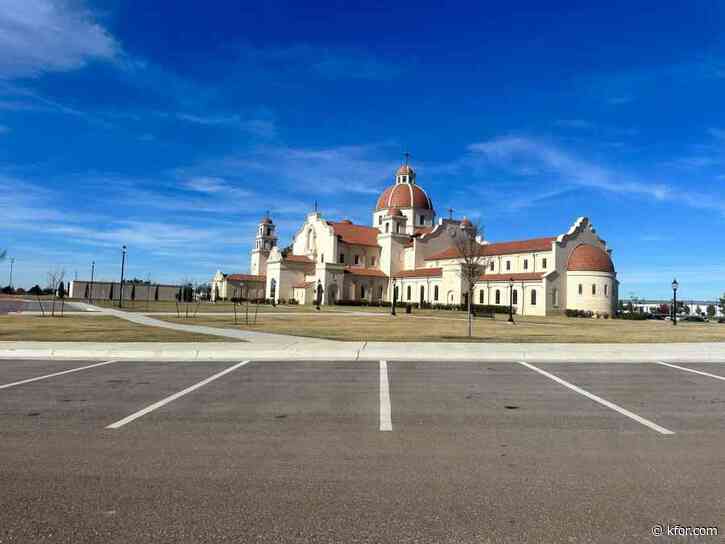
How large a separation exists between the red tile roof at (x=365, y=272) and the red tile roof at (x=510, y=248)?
912 centimetres

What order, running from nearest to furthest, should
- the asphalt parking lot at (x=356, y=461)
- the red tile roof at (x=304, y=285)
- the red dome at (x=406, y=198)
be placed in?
the asphalt parking lot at (x=356, y=461) → the red tile roof at (x=304, y=285) → the red dome at (x=406, y=198)

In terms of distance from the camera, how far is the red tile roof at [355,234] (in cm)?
9038

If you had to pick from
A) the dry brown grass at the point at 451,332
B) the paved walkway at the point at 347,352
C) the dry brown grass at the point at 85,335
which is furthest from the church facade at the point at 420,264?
the paved walkway at the point at 347,352

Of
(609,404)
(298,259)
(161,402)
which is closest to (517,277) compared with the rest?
(298,259)

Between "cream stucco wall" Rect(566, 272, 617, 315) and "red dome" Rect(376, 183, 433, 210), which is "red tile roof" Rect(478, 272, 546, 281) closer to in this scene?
"cream stucco wall" Rect(566, 272, 617, 315)

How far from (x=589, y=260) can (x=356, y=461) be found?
64.9 meters

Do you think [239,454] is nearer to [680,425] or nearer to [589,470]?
[589,470]

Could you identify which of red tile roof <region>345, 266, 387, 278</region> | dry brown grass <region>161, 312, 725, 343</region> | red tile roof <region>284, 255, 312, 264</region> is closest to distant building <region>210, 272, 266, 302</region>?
red tile roof <region>284, 255, 312, 264</region>

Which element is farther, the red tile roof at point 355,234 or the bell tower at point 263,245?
the bell tower at point 263,245

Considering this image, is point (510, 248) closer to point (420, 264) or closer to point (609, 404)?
point (420, 264)

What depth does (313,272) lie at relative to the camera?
289 ft

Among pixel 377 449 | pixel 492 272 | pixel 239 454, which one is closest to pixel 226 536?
pixel 239 454

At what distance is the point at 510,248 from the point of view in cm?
7412

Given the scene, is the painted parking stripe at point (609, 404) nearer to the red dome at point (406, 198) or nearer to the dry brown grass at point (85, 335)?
the dry brown grass at point (85, 335)
